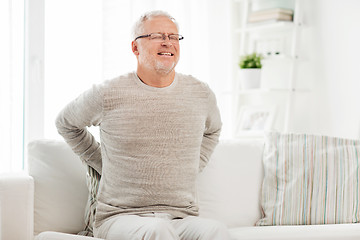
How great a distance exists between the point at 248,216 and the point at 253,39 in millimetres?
1528

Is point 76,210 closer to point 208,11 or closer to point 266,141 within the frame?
point 266,141

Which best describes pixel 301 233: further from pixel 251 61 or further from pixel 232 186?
pixel 251 61

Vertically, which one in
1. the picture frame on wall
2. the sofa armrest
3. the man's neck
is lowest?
the sofa armrest

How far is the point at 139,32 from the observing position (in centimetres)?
206

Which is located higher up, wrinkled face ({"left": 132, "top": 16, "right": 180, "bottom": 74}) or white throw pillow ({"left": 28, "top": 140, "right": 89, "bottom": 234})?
wrinkled face ({"left": 132, "top": 16, "right": 180, "bottom": 74})

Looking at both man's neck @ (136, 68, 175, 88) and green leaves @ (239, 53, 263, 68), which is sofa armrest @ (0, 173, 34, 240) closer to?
man's neck @ (136, 68, 175, 88)

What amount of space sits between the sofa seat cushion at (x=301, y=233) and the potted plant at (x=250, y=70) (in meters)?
1.33

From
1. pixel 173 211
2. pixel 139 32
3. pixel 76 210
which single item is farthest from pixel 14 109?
pixel 173 211

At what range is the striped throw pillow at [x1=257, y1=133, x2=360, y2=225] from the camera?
7.54ft

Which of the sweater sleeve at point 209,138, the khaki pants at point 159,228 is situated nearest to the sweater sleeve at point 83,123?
the khaki pants at point 159,228

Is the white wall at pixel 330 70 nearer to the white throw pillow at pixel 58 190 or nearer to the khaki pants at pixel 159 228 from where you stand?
the khaki pants at pixel 159 228

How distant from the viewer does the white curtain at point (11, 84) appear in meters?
2.81

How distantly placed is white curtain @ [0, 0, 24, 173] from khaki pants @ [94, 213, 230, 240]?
1.09 m

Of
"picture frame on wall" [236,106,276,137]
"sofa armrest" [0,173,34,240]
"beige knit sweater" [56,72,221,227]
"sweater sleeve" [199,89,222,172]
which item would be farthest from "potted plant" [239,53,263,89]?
"sofa armrest" [0,173,34,240]
